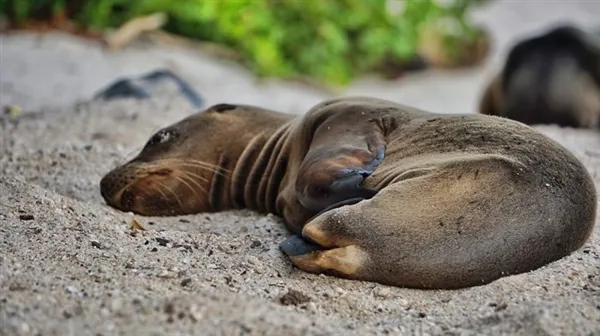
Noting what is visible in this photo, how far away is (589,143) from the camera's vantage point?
231 inches

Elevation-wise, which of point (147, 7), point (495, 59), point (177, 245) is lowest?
point (495, 59)

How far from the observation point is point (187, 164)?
15.1 ft

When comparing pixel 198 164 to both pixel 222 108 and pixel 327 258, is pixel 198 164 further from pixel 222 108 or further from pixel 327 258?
pixel 327 258

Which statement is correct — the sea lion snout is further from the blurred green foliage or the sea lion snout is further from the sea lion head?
the blurred green foliage

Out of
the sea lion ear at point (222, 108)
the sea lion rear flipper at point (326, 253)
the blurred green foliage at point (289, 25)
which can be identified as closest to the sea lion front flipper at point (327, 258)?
the sea lion rear flipper at point (326, 253)

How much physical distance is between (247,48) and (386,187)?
5691 mm

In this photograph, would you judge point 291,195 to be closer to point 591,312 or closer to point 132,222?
point 132,222

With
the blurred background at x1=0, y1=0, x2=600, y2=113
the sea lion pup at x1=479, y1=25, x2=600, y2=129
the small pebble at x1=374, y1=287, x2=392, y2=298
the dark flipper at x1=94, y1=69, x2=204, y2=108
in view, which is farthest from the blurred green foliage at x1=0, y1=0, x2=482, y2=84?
the small pebble at x1=374, y1=287, x2=392, y2=298

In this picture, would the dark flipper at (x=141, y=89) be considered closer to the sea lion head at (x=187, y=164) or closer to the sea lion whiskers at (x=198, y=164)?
the sea lion head at (x=187, y=164)

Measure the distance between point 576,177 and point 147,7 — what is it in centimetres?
590

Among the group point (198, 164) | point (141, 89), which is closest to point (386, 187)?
point (198, 164)

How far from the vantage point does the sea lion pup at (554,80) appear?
743cm

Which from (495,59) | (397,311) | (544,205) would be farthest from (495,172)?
(495,59)

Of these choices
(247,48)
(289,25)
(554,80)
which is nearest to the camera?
(554,80)
